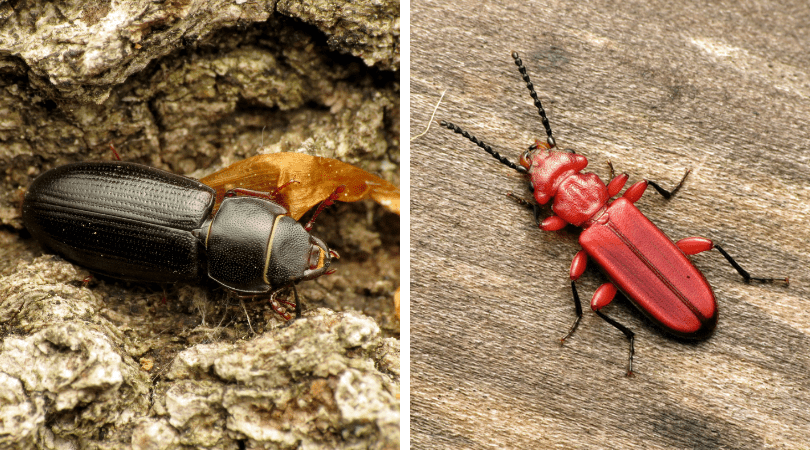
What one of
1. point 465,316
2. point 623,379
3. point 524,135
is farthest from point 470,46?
point 623,379

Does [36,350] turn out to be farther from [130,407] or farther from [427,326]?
[427,326]

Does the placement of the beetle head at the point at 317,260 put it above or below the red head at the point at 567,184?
below

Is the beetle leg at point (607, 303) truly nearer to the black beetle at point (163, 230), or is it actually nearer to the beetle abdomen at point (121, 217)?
the black beetle at point (163, 230)

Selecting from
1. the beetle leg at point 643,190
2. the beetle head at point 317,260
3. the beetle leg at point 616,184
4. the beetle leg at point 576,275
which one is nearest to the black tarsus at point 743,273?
the beetle leg at point 643,190

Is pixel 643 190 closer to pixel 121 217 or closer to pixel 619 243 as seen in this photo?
pixel 619 243

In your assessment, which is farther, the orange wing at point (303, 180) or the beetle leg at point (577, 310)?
the orange wing at point (303, 180)

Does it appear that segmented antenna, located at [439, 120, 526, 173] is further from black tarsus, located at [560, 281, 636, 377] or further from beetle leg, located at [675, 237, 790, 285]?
beetle leg, located at [675, 237, 790, 285]

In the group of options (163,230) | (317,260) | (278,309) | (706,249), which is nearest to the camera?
(278,309)

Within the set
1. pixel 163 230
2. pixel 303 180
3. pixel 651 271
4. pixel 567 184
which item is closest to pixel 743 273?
pixel 651 271
